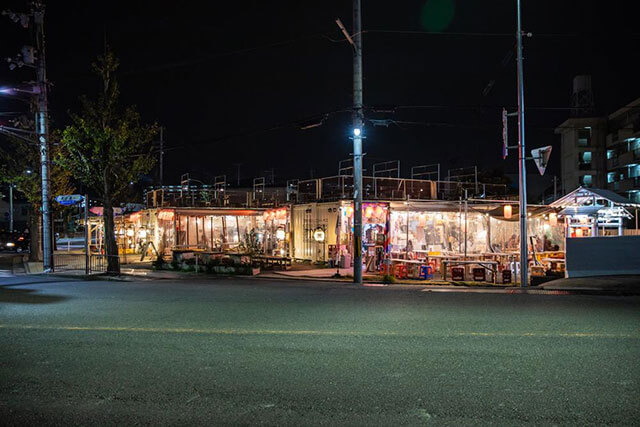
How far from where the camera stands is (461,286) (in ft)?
56.2

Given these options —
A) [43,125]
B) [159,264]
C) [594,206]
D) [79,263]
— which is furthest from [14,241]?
[594,206]

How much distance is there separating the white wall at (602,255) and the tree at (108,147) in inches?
701

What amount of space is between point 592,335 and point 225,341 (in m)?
6.06

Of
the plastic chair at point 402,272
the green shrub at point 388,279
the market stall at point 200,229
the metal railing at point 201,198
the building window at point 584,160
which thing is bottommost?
the green shrub at point 388,279

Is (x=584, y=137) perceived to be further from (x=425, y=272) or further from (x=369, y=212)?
(x=425, y=272)

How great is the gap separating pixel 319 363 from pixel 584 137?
188ft

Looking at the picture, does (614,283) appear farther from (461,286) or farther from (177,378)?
(177,378)

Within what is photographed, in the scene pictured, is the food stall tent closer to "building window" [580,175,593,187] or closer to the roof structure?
the roof structure

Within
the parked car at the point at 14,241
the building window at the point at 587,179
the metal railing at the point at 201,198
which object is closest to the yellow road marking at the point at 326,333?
the metal railing at the point at 201,198

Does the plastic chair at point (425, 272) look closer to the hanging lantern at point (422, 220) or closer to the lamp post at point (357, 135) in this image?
the lamp post at point (357, 135)

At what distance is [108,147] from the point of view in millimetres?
21688

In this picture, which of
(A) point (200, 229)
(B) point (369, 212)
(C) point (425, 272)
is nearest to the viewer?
(C) point (425, 272)

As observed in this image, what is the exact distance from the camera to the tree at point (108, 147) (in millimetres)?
21391

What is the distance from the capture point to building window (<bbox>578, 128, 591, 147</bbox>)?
54594mm
